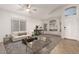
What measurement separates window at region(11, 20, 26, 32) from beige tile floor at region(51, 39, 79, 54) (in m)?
0.86

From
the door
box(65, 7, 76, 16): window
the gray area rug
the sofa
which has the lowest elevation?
the gray area rug

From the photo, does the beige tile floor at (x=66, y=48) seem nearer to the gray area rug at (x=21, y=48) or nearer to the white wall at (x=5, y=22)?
the gray area rug at (x=21, y=48)

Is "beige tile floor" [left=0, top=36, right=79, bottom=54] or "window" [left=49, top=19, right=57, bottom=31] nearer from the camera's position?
"beige tile floor" [left=0, top=36, right=79, bottom=54]

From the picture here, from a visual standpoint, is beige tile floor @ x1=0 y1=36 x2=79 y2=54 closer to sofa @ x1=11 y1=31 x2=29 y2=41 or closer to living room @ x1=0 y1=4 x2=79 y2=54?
living room @ x1=0 y1=4 x2=79 y2=54

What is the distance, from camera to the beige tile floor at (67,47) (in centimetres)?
191

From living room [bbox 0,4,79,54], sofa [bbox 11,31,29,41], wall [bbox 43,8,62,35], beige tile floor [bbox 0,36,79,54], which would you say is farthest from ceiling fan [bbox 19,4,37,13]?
beige tile floor [bbox 0,36,79,54]

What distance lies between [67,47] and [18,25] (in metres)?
1.19

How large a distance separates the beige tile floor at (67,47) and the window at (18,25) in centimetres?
86

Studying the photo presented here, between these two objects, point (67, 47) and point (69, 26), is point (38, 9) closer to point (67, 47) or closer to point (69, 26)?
point (69, 26)

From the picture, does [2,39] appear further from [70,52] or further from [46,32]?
[70,52]

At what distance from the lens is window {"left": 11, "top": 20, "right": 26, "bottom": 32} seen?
1974mm

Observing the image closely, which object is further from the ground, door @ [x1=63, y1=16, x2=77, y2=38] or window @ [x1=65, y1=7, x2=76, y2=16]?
window @ [x1=65, y1=7, x2=76, y2=16]

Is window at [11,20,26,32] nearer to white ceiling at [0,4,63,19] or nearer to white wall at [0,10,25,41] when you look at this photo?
white wall at [0,10,25,41]
